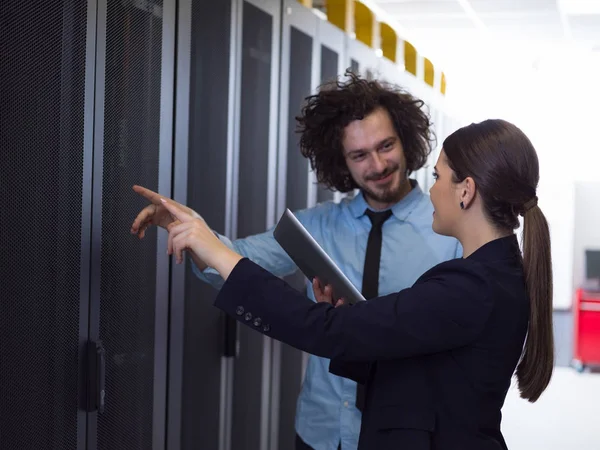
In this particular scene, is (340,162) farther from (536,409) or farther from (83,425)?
(536,409)

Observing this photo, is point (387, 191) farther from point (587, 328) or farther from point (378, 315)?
point (587, 328)

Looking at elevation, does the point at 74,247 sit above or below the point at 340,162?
below

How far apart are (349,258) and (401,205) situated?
0.22 m

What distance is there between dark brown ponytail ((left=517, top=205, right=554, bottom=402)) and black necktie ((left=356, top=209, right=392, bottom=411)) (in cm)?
72

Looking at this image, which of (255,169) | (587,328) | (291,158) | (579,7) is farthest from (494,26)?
(255,169)

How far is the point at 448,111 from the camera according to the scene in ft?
23.1

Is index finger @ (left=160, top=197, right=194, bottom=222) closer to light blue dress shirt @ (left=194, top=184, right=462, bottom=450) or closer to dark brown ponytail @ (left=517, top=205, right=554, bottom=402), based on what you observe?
light blue dress shirt @ (left=194, top=184, right=462, bottom=450)

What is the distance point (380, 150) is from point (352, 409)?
2.52 feet

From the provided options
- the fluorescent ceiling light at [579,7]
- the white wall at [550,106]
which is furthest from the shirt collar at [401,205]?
the white wall at [550,106]

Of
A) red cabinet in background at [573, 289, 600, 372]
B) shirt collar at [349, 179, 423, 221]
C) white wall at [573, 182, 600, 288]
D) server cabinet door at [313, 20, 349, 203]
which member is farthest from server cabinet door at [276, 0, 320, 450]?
white wall at [573, 182, 600, 288]

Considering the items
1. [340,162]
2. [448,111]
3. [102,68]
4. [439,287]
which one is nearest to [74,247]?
[102,68]

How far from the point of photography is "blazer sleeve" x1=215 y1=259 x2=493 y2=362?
1.52 m

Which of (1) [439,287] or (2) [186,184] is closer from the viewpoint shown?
(1) [439,287]

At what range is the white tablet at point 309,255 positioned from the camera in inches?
68.4
